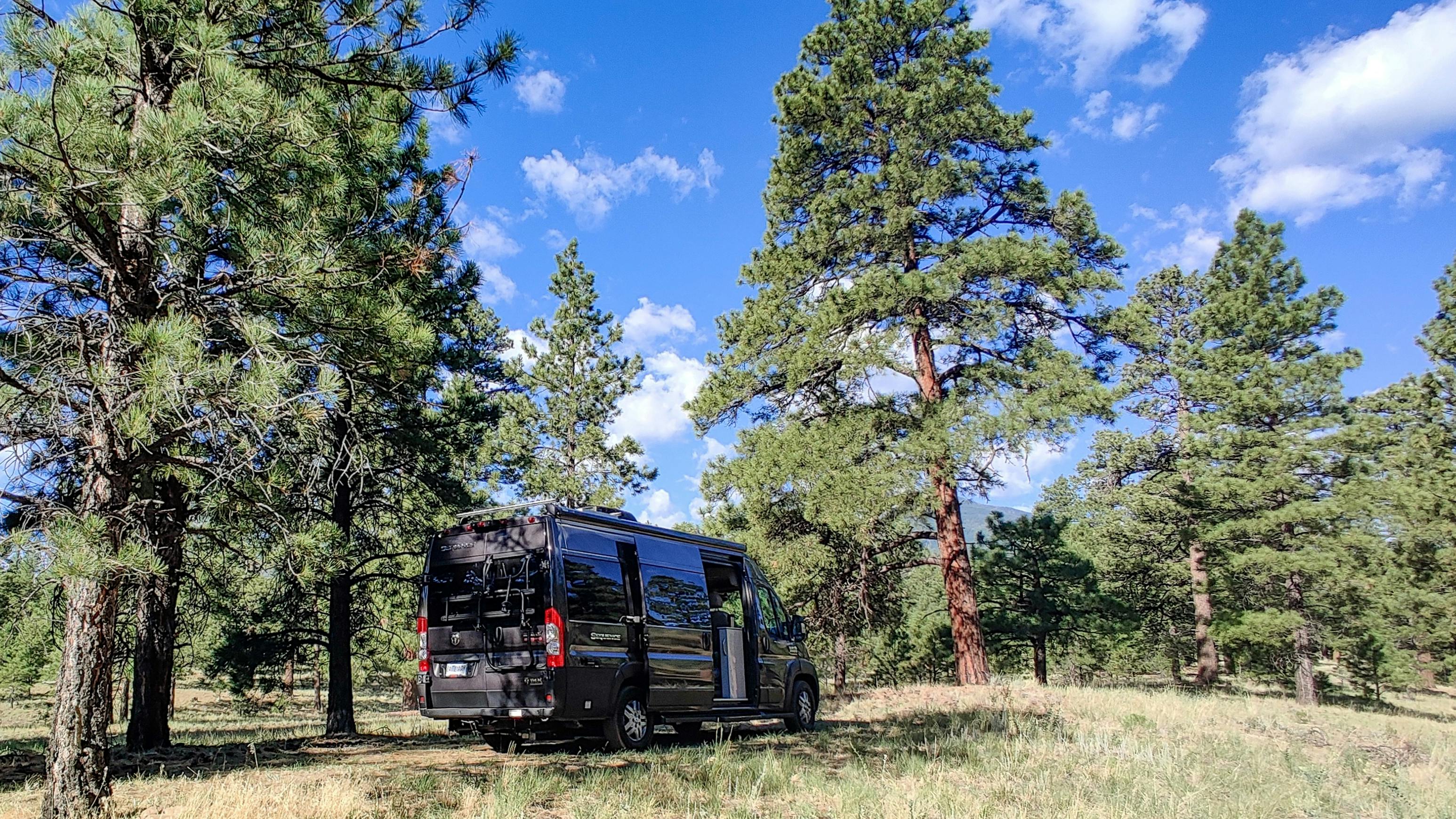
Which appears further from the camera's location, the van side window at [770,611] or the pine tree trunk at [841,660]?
the pine tree trunk at [841,660]

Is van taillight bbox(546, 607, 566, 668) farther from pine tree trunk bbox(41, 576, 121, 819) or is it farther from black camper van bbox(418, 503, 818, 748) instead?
pine tree trunk bbox(41, 576, 121, 819)

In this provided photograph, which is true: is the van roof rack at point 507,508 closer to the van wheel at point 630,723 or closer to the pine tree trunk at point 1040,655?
the van wheel at point 630,723

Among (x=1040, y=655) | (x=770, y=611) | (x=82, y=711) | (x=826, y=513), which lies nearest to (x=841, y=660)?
(x=826, y=513)

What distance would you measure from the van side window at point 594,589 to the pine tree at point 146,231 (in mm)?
3416

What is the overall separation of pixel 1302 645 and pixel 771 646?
21.9 metres

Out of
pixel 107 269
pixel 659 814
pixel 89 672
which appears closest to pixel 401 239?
pixel 107 269

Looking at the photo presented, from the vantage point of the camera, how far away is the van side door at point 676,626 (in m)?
8.96

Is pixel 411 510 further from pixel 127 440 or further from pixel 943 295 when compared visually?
pixel 943 295

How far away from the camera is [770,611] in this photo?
35.7ft

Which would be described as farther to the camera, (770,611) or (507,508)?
(770,611)

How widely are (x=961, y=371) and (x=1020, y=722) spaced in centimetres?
769

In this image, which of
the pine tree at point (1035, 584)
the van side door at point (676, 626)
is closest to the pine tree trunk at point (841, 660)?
the pine tree at point (1035, 584)

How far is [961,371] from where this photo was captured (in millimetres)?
15820

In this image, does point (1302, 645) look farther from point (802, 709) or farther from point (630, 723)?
point (630, 723)
